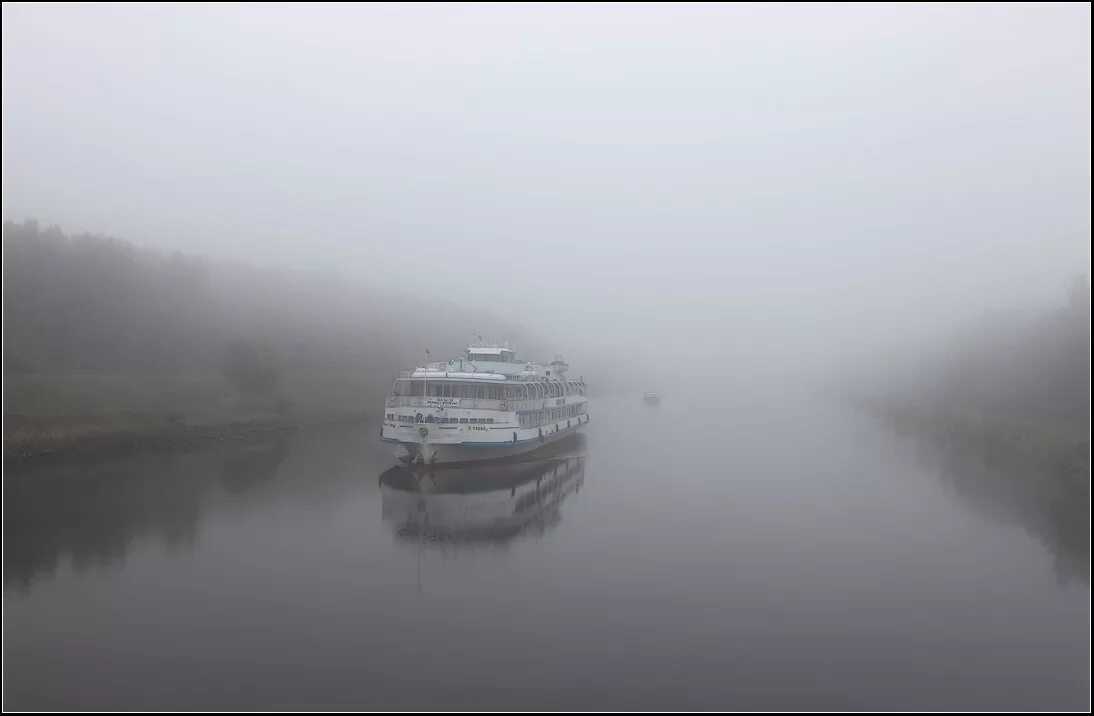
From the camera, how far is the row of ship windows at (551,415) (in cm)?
3722

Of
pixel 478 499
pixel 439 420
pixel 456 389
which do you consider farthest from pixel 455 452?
pixel 478 499

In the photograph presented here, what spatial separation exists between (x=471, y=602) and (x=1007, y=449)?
35241mm

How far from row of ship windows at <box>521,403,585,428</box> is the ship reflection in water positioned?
2.11 metres

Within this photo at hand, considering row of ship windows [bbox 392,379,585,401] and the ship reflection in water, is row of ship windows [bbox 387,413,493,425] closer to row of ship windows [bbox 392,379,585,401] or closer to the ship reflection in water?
row of ship windows [bbox 392,379,585,401]

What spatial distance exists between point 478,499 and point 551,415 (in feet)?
52.0

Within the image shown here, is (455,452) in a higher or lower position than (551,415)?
lower

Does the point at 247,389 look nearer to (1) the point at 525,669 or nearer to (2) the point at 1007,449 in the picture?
(1) the point at 525,669

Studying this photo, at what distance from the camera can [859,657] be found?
13430 mm

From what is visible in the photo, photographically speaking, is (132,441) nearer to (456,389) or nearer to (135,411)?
(135,411)

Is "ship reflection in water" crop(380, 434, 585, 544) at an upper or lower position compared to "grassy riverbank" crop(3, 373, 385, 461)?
lower

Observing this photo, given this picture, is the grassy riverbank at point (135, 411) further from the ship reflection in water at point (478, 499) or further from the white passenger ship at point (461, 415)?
the ship reflection in water at point (478, 499)

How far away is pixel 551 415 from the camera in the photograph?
1715 inches

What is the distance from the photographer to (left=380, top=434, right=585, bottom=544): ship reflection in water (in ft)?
76.3

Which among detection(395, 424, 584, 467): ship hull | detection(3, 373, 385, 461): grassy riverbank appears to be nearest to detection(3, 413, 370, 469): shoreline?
detection(3, 373, 385, 461): grassy riverbank
